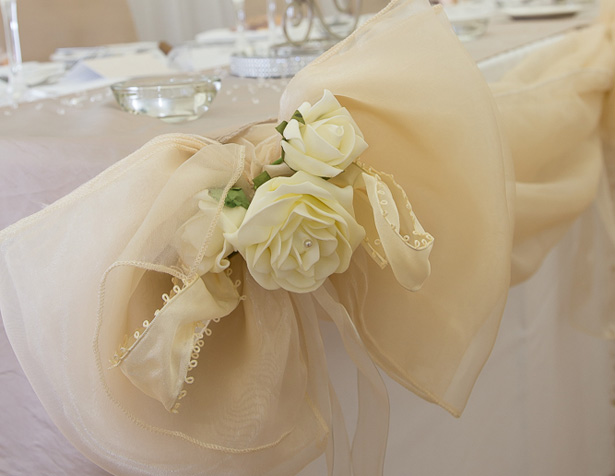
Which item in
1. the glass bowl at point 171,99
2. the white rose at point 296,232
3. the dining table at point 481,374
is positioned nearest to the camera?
the white rose at point 296,232

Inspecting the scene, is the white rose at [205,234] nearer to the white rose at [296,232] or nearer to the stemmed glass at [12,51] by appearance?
the white rose at [296,232]

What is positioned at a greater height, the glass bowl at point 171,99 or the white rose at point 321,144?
the white rose at point 321,144

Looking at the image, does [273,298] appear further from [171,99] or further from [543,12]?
[543,12]

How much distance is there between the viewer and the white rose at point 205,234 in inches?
17.6

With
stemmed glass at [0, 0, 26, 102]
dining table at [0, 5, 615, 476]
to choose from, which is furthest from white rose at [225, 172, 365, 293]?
stemmed glass at [0, 0, 26, 102]

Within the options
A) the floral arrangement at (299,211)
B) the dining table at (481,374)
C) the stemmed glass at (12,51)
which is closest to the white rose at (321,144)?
the floral arrangement at (299,211)

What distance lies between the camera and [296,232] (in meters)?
0.44

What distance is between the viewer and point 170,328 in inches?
16.8

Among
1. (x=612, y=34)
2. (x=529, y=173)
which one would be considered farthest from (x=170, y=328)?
(x=612, y=34)

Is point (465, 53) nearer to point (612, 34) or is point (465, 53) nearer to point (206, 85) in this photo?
point (206, 85)

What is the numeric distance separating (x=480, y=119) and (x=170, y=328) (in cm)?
28

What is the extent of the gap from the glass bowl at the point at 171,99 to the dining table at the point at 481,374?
0.02 m

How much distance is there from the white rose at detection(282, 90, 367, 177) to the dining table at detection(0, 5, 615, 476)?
118mm

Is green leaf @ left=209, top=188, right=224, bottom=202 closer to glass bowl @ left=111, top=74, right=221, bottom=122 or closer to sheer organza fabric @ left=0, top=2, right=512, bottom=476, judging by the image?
sheer organza fabric @ left=0, top=2, right=512, bottom=476
